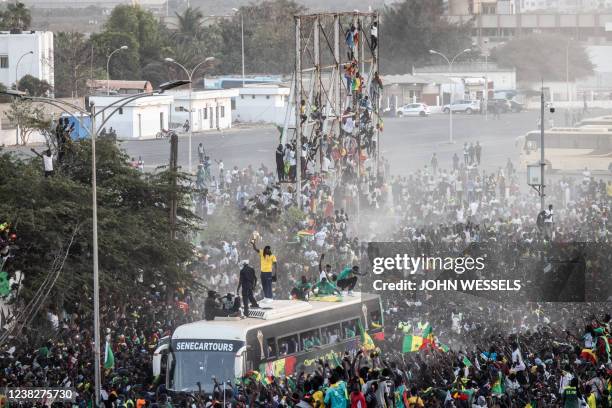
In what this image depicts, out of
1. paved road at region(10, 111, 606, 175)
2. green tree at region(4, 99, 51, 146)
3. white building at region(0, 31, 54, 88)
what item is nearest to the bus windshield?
paved road at region(10, 111, 606, 175)

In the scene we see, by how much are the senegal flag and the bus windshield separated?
14.9 ft

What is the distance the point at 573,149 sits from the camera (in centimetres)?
6206

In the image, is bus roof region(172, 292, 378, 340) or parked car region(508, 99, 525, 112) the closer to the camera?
bus roof region(172, 292, 378, 340)

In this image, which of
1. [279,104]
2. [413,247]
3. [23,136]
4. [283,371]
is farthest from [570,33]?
[283,371]

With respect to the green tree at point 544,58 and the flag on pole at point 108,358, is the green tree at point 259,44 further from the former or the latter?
the flag on pole at point 108,358

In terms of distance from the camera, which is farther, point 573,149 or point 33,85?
point 33,85

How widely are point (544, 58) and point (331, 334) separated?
234ft

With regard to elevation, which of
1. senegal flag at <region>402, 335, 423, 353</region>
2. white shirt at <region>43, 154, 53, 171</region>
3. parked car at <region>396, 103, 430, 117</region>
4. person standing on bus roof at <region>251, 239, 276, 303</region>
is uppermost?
white shirt at <region>43, 154, 53, 171</region>

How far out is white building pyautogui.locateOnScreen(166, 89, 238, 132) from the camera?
7781cm

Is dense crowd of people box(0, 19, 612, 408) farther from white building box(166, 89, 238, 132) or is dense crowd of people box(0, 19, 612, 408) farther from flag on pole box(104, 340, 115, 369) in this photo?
white building box(166, 89, 238, 132)

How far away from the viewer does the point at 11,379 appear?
22750mm

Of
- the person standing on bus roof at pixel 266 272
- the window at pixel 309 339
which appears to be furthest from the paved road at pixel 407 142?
the window at pixel 309 339

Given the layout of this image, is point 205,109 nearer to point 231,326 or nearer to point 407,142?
point 407,142

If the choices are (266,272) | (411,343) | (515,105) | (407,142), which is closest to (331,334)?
(266,272)
